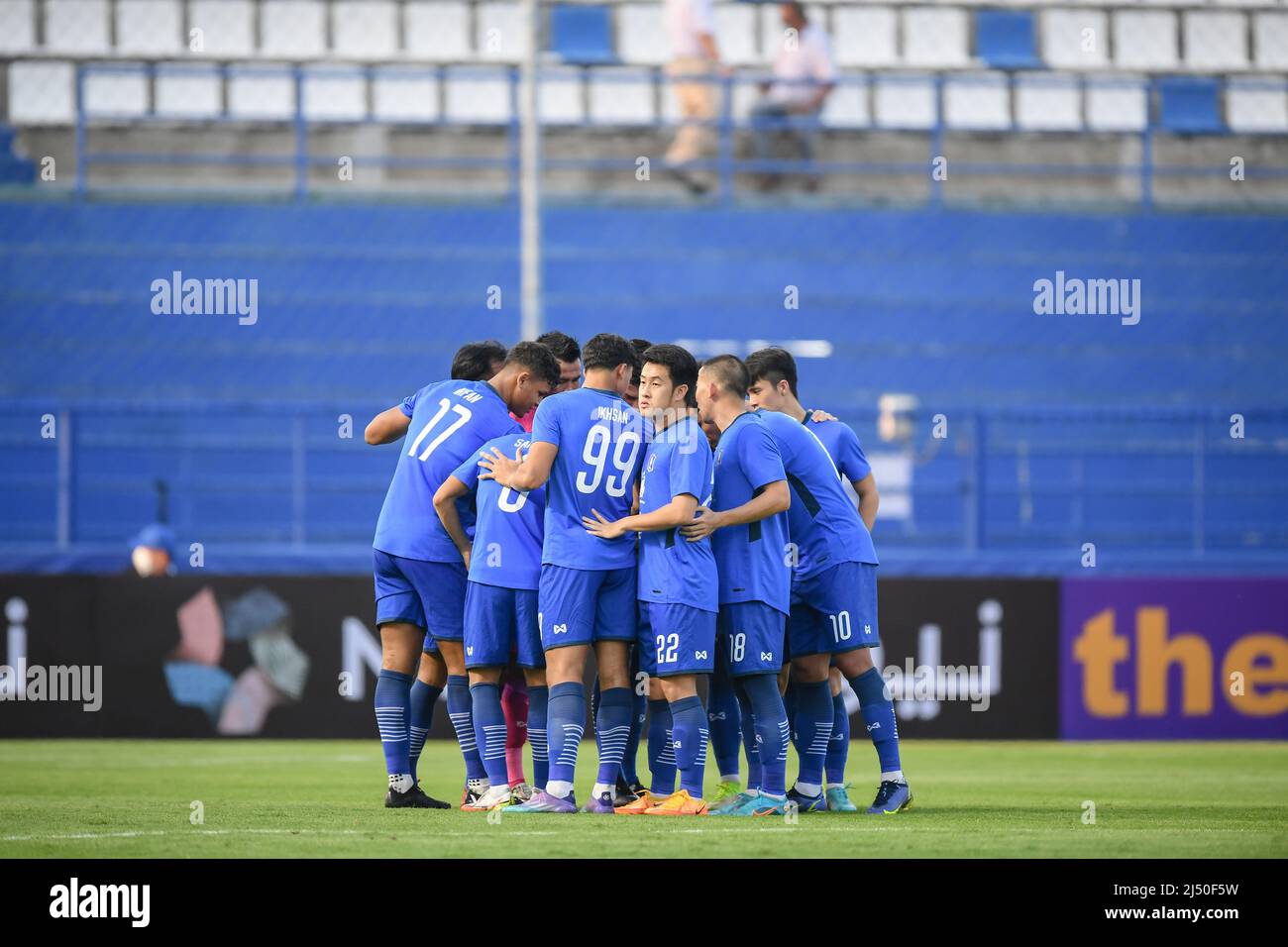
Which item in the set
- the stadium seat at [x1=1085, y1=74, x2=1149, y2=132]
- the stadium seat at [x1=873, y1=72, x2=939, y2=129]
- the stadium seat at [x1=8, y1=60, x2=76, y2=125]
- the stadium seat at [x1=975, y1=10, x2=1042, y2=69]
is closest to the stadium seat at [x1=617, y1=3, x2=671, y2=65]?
the stadium seat at [x1=873, y1=72, x2=939, y2=129]

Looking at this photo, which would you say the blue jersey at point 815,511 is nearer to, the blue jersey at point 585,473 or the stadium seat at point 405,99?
the blue jersey at point 585,473

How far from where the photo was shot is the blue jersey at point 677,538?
24.6 feet

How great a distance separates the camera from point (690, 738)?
7.55 metres

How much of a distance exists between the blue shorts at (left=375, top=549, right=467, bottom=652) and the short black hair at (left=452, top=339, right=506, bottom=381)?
0.93 m

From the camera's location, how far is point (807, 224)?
1838 cm

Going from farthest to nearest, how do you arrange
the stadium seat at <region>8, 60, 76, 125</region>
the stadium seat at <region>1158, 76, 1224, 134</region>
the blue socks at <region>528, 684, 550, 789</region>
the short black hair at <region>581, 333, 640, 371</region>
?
the stadium seat at <region>1158, 76, 1224, 134</region>, the stadium seat at <region>8, 60, 76, 125</region>, the blue socks at <region>528, 684, 550, 789</region>, the short black hair at <region>581, 333, 640, 371</region>

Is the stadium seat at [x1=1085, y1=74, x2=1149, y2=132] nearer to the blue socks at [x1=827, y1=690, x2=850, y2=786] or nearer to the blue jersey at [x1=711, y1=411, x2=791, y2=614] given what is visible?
the blue socks at [x1=827, y1=690, x2=850, y2=786]

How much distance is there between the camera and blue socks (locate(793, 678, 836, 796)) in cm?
816

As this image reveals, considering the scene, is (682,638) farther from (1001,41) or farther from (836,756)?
(1001,41)

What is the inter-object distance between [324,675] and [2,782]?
370 cm

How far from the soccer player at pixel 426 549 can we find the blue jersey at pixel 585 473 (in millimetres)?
573

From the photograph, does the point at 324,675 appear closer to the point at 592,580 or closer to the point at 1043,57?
the point at 592,580
